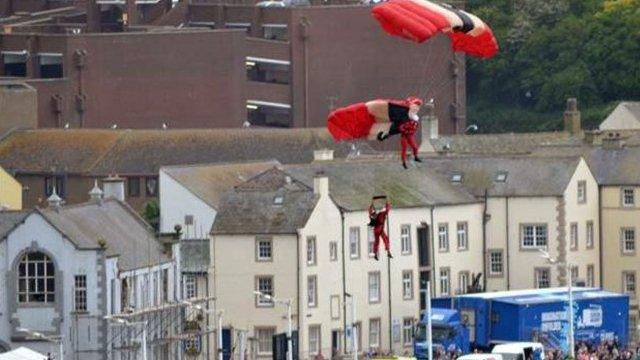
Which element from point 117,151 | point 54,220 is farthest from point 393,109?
point 117,151

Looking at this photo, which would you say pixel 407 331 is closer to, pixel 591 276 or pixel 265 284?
pixel 265 284

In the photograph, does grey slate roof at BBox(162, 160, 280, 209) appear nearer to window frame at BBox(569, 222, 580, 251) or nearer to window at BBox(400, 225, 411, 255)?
window at BBox(400, 225, 411, 255)

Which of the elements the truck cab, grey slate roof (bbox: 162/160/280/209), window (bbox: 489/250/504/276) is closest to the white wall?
grey slate roof (bbox: 162/160/280/209)

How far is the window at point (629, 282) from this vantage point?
149875 millimetres

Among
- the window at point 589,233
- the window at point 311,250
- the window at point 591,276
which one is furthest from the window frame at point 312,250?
the window at point 591,276

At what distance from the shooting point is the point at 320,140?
579 feet

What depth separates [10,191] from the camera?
6088 inches

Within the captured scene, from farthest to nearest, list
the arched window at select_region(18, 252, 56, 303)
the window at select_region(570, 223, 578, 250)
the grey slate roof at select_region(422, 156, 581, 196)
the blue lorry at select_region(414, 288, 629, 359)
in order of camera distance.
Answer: the window at select_region(570, 223, 578, 250) < the grey slate roof at select_region(422, 156, 581, 196) < the blue lorry at select_region(414, 288, 629, 359) < the arched window at select_region(18, 252, 56, 303)

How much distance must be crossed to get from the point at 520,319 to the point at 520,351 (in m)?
10.3

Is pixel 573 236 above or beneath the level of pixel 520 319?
above

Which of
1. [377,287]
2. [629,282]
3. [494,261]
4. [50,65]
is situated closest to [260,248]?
[377,287]

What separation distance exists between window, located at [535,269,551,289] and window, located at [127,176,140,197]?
27375mm

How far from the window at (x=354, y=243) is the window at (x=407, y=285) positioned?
2.60 meters

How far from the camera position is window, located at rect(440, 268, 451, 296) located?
474 feet
